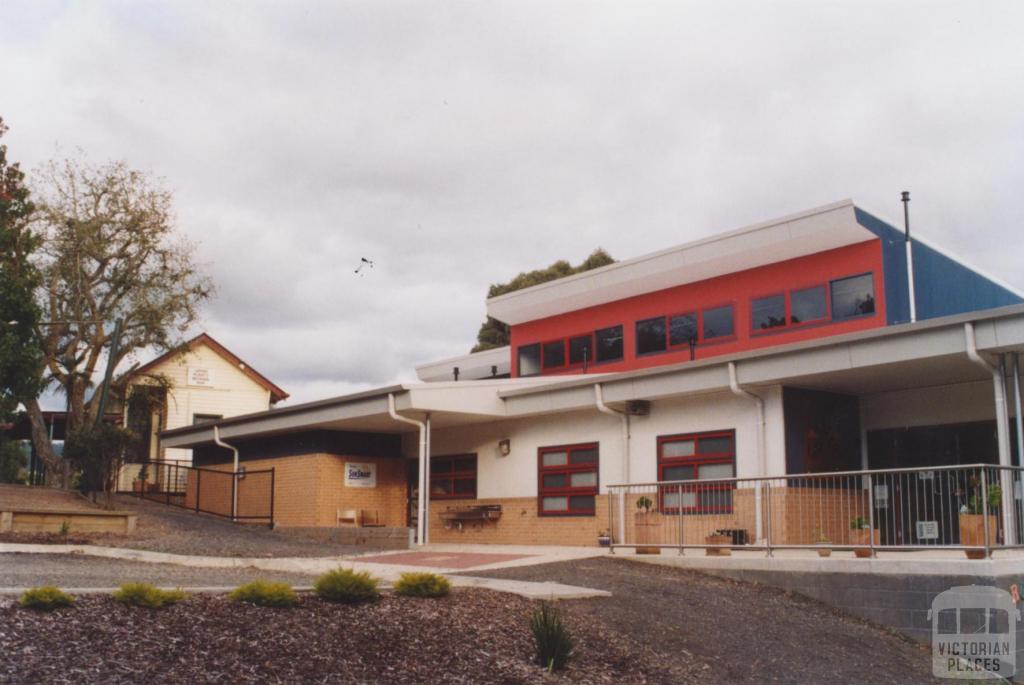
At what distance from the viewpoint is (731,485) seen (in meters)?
17.5

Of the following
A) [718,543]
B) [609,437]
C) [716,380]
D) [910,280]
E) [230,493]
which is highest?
[910,280]

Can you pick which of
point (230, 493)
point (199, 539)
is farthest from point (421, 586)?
point (230, 493)

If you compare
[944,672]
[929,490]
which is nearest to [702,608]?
[944,672]

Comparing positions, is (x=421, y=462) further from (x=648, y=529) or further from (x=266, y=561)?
(x=266, y=561)

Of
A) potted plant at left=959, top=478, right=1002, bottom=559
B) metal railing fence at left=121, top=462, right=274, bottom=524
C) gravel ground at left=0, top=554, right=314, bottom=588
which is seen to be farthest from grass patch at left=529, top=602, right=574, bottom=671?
metal railing fence at left=121, top=462, right=274, bottom=524

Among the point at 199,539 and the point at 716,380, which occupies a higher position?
the point at 716,380

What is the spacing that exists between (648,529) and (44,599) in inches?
417

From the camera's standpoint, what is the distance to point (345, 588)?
9906mm

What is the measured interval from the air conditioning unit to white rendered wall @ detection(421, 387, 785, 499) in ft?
0.37

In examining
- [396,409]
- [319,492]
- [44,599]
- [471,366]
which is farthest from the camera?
[471,366]

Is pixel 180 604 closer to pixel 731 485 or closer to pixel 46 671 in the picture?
pixel 46 671

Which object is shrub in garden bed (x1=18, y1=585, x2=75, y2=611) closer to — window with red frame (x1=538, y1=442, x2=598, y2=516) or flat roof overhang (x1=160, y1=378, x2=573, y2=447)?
flat roof overhang (x1=160, y1=378, x2=573, y2=447)

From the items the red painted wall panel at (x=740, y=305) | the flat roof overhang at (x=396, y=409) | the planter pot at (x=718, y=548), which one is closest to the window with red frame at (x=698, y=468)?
the planter pot at (x=718, y=548)

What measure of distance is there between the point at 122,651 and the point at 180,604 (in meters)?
1.49
